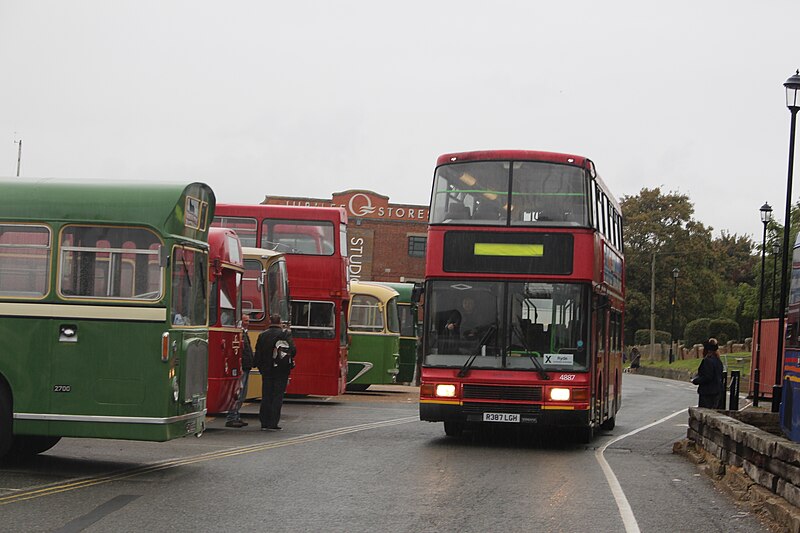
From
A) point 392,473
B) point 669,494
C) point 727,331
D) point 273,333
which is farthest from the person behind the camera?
point 727,331

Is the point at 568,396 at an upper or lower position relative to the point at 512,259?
lower

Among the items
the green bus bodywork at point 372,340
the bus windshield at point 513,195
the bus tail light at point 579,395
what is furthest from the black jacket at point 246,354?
the green bus bodywork at point 372,340

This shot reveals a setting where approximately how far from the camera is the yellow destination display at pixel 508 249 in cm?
1822

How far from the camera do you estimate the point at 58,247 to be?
13180 mm

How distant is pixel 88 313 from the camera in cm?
1313

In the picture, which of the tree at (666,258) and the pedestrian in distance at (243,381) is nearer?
the pedestrian in distance at (243,381)

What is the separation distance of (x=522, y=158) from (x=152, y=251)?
7298 millimetres

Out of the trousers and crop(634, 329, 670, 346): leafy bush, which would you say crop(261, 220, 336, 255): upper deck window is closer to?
the trousers

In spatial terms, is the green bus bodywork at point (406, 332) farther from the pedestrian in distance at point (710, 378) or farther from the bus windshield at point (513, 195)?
the bus windshield at point (513, 195)

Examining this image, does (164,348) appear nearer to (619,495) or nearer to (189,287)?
(189,287)

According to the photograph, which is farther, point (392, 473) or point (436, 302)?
point (436, 302)

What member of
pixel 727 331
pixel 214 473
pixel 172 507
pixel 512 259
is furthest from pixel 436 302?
pixel 727 331

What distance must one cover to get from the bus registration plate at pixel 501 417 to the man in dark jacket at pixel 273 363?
3.57 m

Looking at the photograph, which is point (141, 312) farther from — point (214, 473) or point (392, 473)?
point (392, 473)
